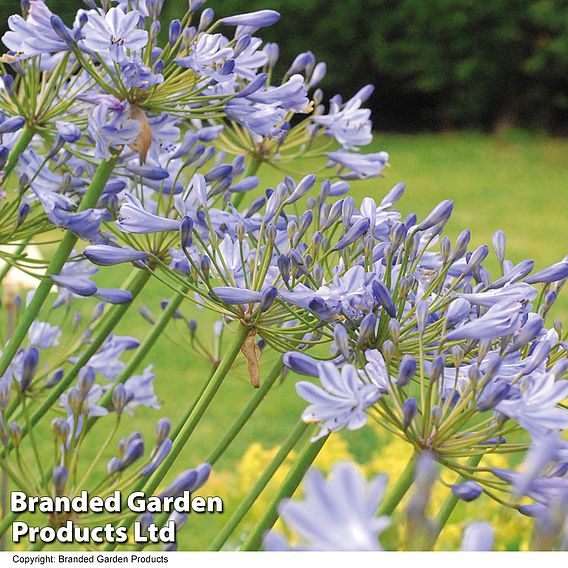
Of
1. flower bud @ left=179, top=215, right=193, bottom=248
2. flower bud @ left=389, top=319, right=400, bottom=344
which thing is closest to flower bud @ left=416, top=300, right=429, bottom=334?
flower bud @ left=389, top=319, right=400, bottom=344

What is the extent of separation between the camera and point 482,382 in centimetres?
74

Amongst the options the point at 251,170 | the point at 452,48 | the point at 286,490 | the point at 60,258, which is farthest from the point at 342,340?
the point at 452,48

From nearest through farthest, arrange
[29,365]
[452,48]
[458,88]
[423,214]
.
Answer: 1. [29,365]
2. [423,214]
3. [452,48]
4. [458,88]

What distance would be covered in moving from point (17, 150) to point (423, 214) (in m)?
6.58

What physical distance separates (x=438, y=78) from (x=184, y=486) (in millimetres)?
11217

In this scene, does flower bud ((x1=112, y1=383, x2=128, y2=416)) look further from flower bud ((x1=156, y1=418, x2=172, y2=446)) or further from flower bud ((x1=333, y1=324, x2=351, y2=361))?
flower bud ((x1=333, y1=324, x2=351, y2=361))

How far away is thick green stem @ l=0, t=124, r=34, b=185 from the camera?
1089 mm

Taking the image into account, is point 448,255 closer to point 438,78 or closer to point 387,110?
point 438,78

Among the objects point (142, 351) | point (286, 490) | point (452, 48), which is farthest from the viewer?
point (452, 48)

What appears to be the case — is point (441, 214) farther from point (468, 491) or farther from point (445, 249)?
point (468, 491)

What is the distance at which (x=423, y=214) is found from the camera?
24.6 feet

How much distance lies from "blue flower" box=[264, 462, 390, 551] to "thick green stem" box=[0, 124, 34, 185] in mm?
759

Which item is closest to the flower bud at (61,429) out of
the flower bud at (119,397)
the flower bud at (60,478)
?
the flower bud at (60,478)

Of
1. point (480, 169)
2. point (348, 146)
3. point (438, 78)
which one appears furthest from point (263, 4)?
point (348, 146)
